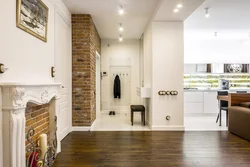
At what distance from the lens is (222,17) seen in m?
4.63

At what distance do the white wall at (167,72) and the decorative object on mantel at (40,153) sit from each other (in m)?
2.48

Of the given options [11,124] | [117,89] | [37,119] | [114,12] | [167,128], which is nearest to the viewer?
[11,124]

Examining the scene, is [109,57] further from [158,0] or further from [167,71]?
[158,0]

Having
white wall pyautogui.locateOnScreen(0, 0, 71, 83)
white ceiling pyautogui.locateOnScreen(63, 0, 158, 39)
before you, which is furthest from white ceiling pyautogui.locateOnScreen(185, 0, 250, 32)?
white wall pyautogui.locateOnScreen(0, 0, 71, 83)

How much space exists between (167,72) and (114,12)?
6.03 feet

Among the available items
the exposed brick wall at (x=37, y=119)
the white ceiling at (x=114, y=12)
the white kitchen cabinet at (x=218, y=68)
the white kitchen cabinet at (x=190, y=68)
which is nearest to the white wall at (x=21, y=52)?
the exposed brick wall at (x=37, y=119)

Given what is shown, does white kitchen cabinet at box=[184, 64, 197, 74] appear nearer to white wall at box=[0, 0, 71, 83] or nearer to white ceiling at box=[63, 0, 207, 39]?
white ceiling at box=[63, 0, 207, 39]

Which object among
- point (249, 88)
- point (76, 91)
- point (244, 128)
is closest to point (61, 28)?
point (76, 91)

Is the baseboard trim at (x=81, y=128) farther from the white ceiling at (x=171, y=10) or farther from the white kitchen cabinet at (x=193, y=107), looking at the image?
the white kitchen cabinet at (x=193, y=107)

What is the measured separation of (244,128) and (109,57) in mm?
4853

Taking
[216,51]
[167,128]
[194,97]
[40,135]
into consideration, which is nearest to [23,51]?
[40,135]

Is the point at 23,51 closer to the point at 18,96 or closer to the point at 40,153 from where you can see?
the point at 18,96

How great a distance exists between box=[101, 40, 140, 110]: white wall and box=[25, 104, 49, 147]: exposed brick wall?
14.1 feet

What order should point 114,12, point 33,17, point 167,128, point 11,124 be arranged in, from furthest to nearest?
point 167,128
point 114,12
point 33,17
point 11,124
